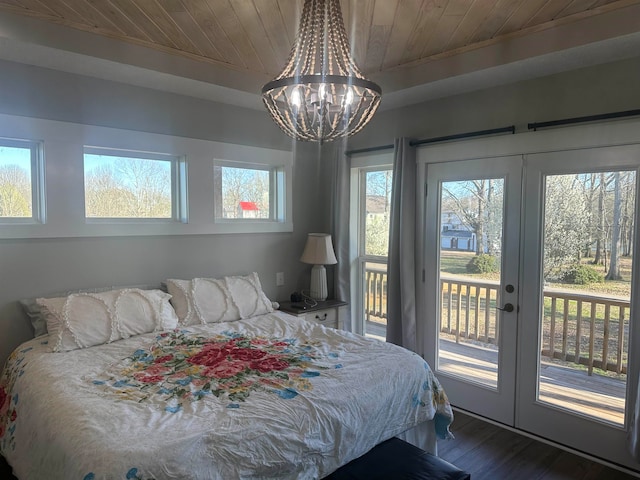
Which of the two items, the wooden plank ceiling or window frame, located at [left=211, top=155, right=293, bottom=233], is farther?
window frame, located at [left=211, top=155, right=293, bottom=233]

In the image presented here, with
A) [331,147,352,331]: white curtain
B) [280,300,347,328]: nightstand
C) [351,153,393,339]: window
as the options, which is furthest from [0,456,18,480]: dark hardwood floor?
[351,153,393,339]: window

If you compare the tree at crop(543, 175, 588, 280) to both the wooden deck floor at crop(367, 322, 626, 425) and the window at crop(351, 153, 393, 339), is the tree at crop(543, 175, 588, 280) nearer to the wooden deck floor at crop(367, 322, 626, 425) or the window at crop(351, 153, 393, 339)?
the wooden deck floor at crop(367, 322, 626, 425)

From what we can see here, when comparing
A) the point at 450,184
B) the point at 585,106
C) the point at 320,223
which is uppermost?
the point at 585,106

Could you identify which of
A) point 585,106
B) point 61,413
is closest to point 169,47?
point 61,413

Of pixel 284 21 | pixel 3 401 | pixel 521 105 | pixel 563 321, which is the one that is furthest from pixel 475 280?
pixel 3 401

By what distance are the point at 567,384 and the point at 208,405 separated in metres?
2.38

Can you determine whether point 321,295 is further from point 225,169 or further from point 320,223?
point 225,169

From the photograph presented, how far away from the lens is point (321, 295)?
153 inches

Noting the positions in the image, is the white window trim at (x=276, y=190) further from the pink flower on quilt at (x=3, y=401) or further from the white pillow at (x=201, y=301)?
the pink flower on quilt at (x=3, y=401)

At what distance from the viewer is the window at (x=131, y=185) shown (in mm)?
2971

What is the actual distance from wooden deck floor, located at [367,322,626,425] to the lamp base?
124 cm

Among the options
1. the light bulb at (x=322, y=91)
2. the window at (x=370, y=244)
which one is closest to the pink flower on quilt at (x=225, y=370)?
the light bulb at (x=322, y=91)

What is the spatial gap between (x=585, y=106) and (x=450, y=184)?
1.01m

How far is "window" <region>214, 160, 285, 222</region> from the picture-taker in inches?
143
